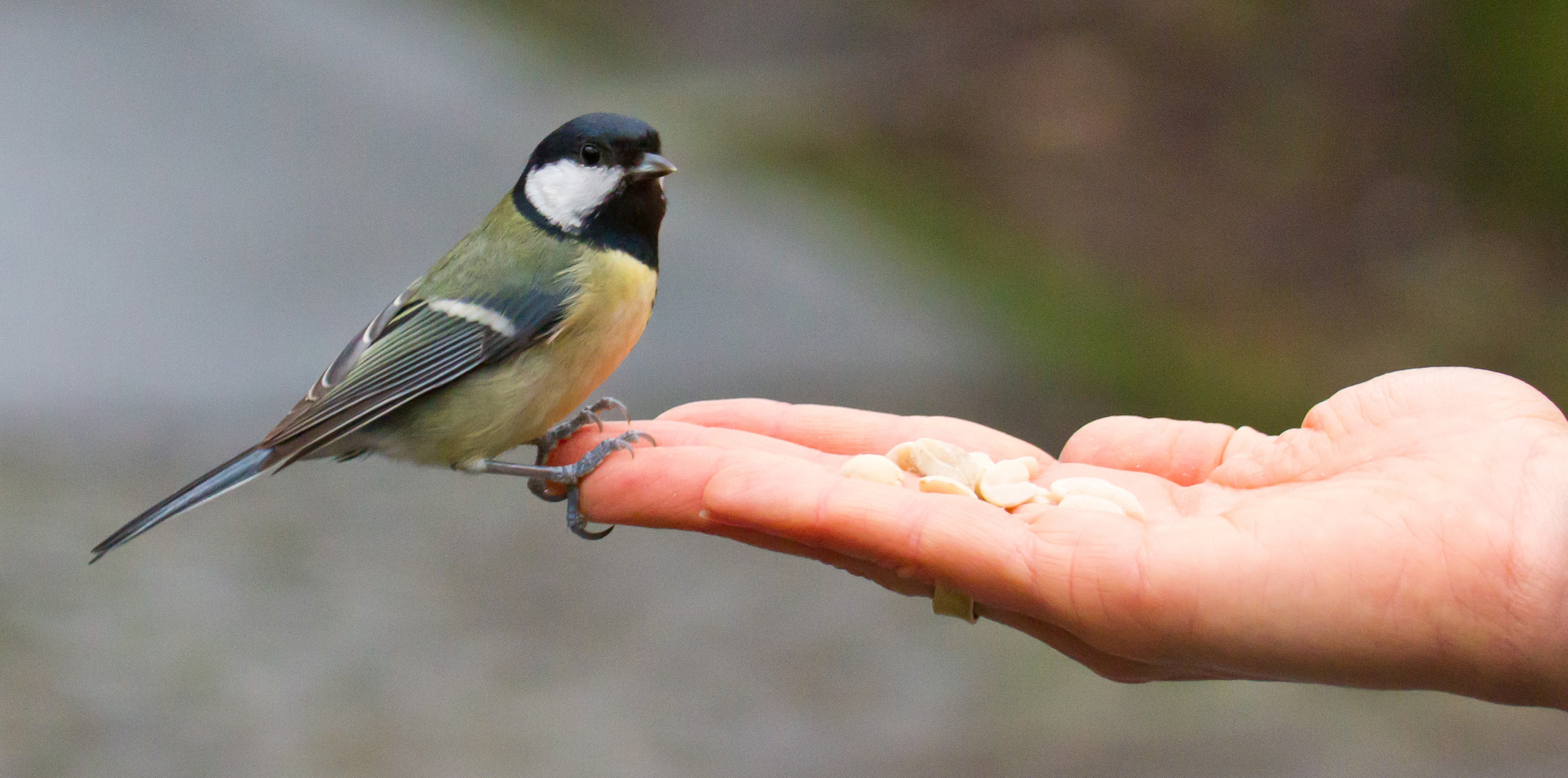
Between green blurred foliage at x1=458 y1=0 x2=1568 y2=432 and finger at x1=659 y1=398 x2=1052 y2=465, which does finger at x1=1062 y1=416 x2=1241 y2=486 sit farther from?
green blurred foliage at x1=458 y1=0 x2=1568 y2=432

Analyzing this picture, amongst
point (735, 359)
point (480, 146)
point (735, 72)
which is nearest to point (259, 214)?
point (480, 146)

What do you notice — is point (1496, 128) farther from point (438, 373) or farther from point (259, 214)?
point (259, 214)

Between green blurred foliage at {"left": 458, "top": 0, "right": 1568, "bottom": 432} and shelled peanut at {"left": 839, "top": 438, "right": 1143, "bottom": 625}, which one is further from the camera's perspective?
green blurred foliage at {"left": 458, "top": 0, "right": 1568, "bottom": 432}

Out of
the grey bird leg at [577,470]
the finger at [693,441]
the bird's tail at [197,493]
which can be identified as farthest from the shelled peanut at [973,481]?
the bird's tail at [197,493]

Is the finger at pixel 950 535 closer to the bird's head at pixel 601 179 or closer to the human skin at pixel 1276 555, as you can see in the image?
the human skin at pixel 1276 555

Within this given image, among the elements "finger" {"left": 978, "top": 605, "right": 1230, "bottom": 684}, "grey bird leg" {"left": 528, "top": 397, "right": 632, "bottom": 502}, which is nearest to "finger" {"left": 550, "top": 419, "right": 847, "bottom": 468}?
"grey bird leg" {"left": 528, "top": 397, "right": 632, "bottom": 502}
